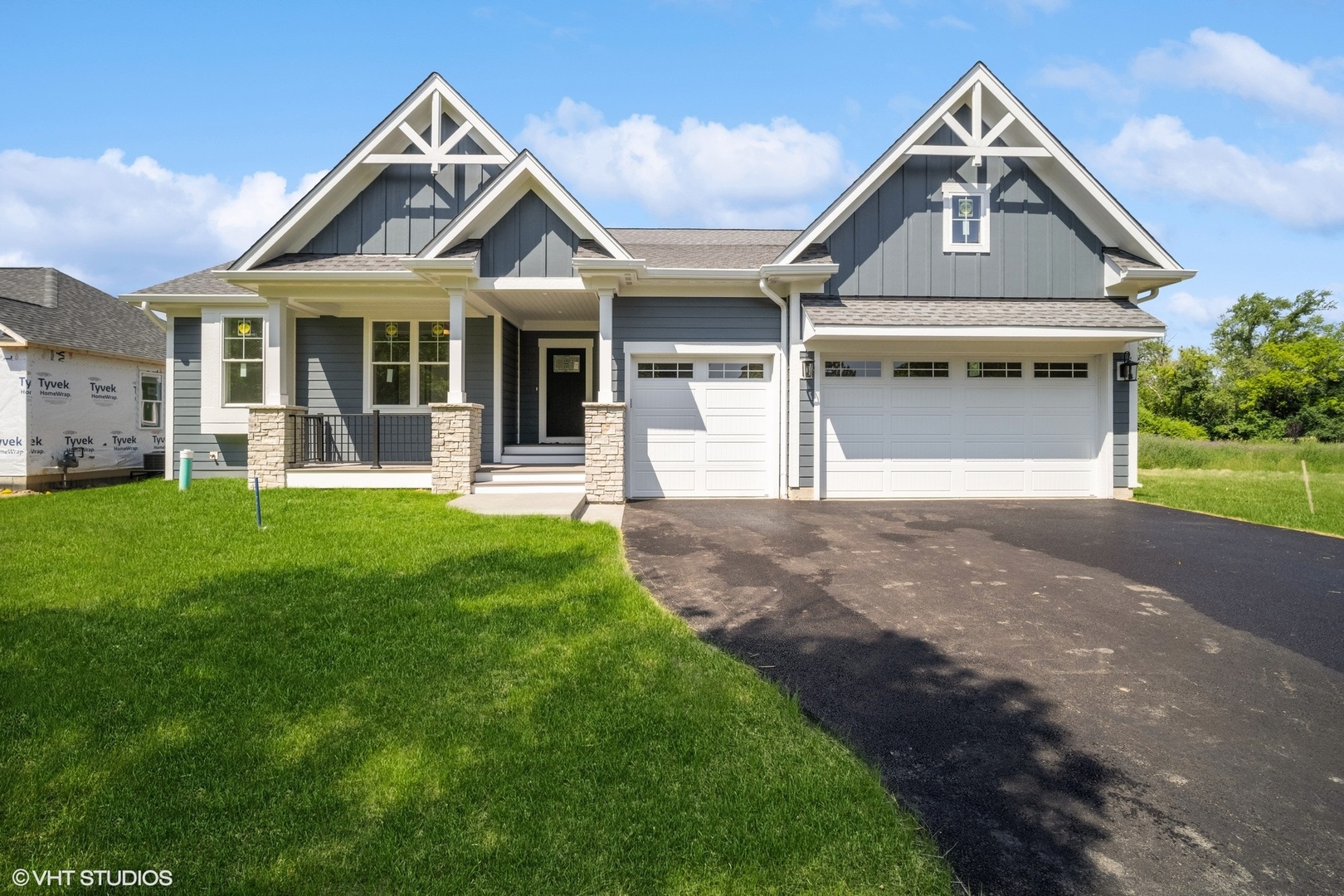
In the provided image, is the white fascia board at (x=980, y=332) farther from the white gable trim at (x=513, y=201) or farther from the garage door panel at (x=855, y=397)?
the white gable trim at (x=513, y=201)

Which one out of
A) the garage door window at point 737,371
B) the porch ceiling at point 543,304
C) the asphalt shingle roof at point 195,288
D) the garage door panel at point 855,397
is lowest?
the garage door panel at point 855,397

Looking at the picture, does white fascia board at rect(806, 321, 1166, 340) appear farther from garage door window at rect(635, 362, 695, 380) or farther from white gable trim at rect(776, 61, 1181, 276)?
garage door window at rect(635, 362, 695, 380)

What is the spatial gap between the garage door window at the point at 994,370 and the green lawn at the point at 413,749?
8.36 meters

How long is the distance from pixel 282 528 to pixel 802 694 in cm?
623

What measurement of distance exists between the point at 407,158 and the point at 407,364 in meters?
3.54

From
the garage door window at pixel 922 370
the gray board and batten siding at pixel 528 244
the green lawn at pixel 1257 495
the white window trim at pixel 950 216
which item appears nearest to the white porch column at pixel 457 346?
the gray board and batten siding at pixel 528 244

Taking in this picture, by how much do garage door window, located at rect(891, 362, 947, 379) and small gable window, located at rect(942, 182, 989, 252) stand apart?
6.35ft

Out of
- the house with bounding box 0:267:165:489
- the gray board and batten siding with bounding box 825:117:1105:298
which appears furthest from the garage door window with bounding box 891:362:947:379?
the house with bounding box 0:267:165:489

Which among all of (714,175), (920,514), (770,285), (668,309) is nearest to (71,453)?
(668,309)

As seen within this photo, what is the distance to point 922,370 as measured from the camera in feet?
35.8

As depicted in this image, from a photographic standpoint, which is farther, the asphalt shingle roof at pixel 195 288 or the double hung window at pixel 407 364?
the double hung window at pixel 407 364

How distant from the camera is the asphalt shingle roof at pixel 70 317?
13.2 metres

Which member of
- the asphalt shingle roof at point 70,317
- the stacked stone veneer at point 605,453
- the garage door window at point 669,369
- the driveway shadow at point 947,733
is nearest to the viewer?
the driveway shadow at point 947,733

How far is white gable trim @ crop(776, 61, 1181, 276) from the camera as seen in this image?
10.3 m
